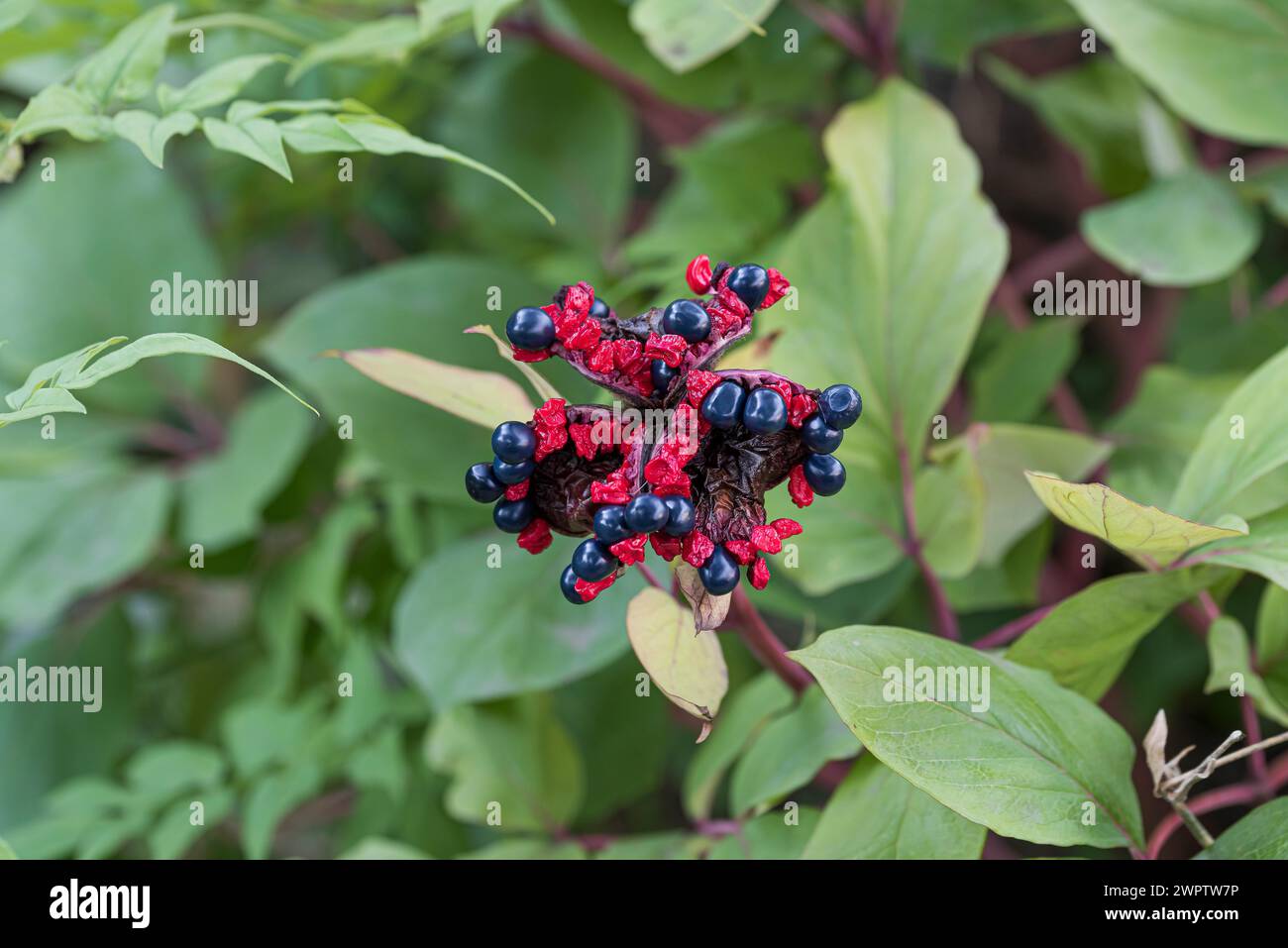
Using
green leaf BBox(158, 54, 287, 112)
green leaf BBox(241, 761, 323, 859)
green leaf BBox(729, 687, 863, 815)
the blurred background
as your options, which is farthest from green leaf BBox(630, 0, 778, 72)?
green leaf BBox(241, 761, 323, 859)

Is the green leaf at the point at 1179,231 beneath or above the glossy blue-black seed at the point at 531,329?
above

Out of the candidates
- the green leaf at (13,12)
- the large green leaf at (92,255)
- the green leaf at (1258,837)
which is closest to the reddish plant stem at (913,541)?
the green leaf at (1258,837)

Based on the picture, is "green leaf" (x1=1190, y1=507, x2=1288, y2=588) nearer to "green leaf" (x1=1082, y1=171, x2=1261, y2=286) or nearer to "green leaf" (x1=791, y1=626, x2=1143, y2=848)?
"green leaf" (x1=791, y1=626, x2=1143, y2=848)

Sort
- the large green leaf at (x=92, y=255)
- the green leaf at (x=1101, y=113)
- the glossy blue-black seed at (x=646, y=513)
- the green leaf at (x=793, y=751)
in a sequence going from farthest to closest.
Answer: the large green leaf at (x=92, y=255), the green leaf at (x=1101, y=113), the green leaf at (x=793, y=751), the glossy blue-black seed at (x=646, y=513)

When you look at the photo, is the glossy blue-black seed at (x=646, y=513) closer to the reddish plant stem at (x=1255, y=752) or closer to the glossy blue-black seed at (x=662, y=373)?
the glossy blue-black seed at (x=662, y=373)

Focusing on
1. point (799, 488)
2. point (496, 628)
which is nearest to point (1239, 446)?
point (799, 488)

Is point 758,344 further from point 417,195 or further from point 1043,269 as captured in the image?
point 417,195
